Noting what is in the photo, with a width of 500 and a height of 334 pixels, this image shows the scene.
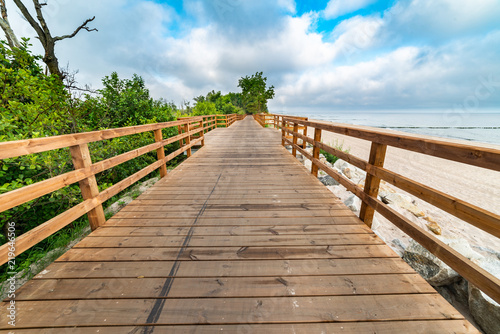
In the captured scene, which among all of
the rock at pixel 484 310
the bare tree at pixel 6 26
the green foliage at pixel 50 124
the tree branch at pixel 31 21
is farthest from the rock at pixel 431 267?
the bare tree at pixel 6 26

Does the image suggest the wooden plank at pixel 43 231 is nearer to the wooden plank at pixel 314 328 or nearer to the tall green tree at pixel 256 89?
the wooden plank at pixel 314 328

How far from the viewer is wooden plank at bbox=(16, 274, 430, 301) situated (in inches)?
57.1

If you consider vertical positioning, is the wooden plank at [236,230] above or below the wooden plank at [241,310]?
below

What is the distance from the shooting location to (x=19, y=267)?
282cm

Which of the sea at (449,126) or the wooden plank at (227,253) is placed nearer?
the wooden plank at (227,253)

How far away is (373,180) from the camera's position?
7.41 feet

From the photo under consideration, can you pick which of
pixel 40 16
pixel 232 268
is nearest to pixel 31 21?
pixel 40 16

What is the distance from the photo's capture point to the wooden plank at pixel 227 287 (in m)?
1.45

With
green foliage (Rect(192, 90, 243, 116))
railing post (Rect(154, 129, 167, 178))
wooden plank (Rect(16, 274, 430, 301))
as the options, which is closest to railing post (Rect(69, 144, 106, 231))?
wooden plank (Rect(16, 274, 430, 301))

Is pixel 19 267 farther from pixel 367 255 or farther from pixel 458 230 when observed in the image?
pixel 458 230

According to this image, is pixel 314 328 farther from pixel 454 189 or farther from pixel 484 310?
pixel 454 189

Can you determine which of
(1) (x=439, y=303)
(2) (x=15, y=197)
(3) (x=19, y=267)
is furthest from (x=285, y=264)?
(3) (x=19, y=267)

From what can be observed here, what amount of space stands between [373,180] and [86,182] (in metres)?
3.10

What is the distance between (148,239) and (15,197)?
1046 millimetres
